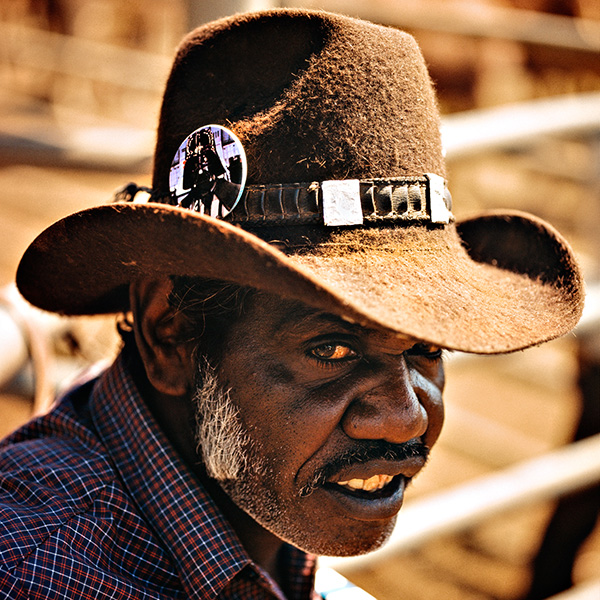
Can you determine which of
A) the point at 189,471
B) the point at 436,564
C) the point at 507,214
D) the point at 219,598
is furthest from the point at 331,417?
the point at 436,564

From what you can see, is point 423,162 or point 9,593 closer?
point 9,593

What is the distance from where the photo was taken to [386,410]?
58.0 inches

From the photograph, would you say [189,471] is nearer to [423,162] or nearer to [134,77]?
[423,162]

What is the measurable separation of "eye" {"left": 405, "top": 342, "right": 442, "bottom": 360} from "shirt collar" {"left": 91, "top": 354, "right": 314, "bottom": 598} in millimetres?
554

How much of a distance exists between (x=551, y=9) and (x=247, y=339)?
430 inches

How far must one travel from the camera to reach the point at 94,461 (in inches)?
63.2

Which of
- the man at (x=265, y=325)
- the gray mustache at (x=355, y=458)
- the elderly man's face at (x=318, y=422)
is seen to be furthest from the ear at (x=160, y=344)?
the gray mustache at (x=355, y=458)

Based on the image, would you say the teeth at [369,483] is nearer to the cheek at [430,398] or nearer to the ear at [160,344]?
the cheek at [430,398]

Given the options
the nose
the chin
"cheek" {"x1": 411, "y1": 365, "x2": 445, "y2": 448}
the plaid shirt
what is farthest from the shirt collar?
"cheek" {"x1": 411, "y1": 365, "x2": 445, "y2": 448}

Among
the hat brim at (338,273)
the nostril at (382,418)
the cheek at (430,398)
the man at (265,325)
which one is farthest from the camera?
the cheek at (430,398)

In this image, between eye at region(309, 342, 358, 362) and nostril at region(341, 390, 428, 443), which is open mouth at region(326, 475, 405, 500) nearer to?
nostril at region(341, 390, 428, 443)

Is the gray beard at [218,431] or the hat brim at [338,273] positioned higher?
the hat brim at [338,273]

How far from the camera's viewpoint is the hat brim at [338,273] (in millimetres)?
1222

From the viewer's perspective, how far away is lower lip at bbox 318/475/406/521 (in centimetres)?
153
